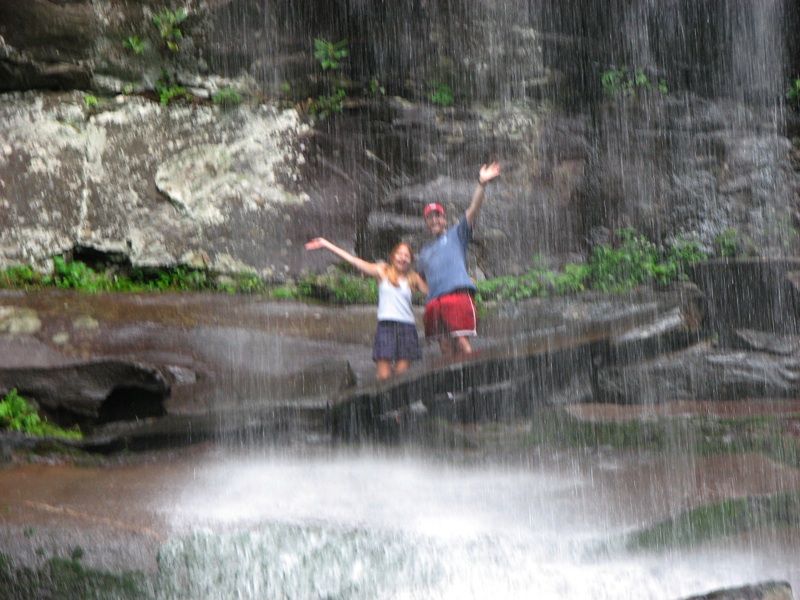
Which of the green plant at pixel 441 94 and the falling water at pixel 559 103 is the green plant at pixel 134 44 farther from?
the green plant at pixel 441 94

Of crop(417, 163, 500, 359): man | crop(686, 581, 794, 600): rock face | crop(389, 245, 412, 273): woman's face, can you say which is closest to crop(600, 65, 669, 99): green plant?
crop(417, 163, 500, 359): man

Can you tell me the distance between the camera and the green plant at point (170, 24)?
34.7 feet

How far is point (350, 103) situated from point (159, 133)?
260cm

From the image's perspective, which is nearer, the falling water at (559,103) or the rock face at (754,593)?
the rock face at (754,593)

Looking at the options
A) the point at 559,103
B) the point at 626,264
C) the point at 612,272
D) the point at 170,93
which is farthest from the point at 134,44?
the point at 626,264

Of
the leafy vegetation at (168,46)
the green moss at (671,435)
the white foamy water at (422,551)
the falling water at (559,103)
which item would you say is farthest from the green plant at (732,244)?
the leafy vegetation at (168,46)

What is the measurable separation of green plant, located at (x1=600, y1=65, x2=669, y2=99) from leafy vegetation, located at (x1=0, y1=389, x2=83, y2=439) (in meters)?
8.38

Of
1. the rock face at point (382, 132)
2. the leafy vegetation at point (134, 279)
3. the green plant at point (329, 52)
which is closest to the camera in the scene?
the leafy vegetation at point (134, 279)

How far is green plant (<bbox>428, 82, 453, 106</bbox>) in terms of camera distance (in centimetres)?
1108

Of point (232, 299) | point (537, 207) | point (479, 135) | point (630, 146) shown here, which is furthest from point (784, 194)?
point (232, 299)

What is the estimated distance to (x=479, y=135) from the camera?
11.0m

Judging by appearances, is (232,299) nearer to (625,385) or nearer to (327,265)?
(327,265)

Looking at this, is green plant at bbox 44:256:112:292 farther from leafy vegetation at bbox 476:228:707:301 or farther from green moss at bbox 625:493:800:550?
green moss at bbox 625:493:800:550

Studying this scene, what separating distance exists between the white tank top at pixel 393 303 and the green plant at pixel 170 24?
19.4 feet
